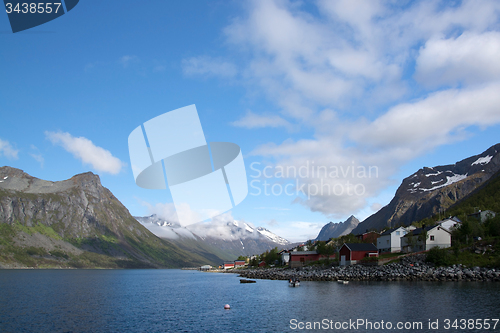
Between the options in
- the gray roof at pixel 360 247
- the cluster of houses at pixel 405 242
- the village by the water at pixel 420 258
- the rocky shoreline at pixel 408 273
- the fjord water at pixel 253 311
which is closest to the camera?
the fjord water at pixel 253 311

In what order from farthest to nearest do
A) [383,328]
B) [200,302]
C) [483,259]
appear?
[483,259], [200,302], [383,328]

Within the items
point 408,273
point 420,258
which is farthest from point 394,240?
point 408,273

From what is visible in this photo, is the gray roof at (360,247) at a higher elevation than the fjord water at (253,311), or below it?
higher

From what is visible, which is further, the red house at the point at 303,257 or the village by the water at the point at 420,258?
the red house at the point at 303,257

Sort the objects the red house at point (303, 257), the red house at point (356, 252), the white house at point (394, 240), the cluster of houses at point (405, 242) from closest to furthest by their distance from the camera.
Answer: the cluster of houses at point (405, 242) < the red house at point (356, 252) < the white house at point (394, 240) < the red house at point (303, 257)

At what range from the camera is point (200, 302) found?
58.4 m

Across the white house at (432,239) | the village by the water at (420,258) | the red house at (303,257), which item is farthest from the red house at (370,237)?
the white house at (432,239)

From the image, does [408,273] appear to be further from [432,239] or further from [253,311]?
[253,311]

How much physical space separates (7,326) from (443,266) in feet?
262

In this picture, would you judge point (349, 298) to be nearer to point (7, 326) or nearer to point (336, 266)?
point (7, 326)

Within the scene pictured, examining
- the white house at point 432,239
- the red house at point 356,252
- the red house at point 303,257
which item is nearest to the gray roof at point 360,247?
the red house at point 356,252

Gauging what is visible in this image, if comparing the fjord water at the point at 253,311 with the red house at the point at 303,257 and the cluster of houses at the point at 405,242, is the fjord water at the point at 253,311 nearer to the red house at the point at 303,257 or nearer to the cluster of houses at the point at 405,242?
the cluster of houses at the point at 405,242

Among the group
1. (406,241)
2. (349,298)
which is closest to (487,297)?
(349,298)

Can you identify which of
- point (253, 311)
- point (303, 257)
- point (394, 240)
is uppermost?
point (394, 240)
